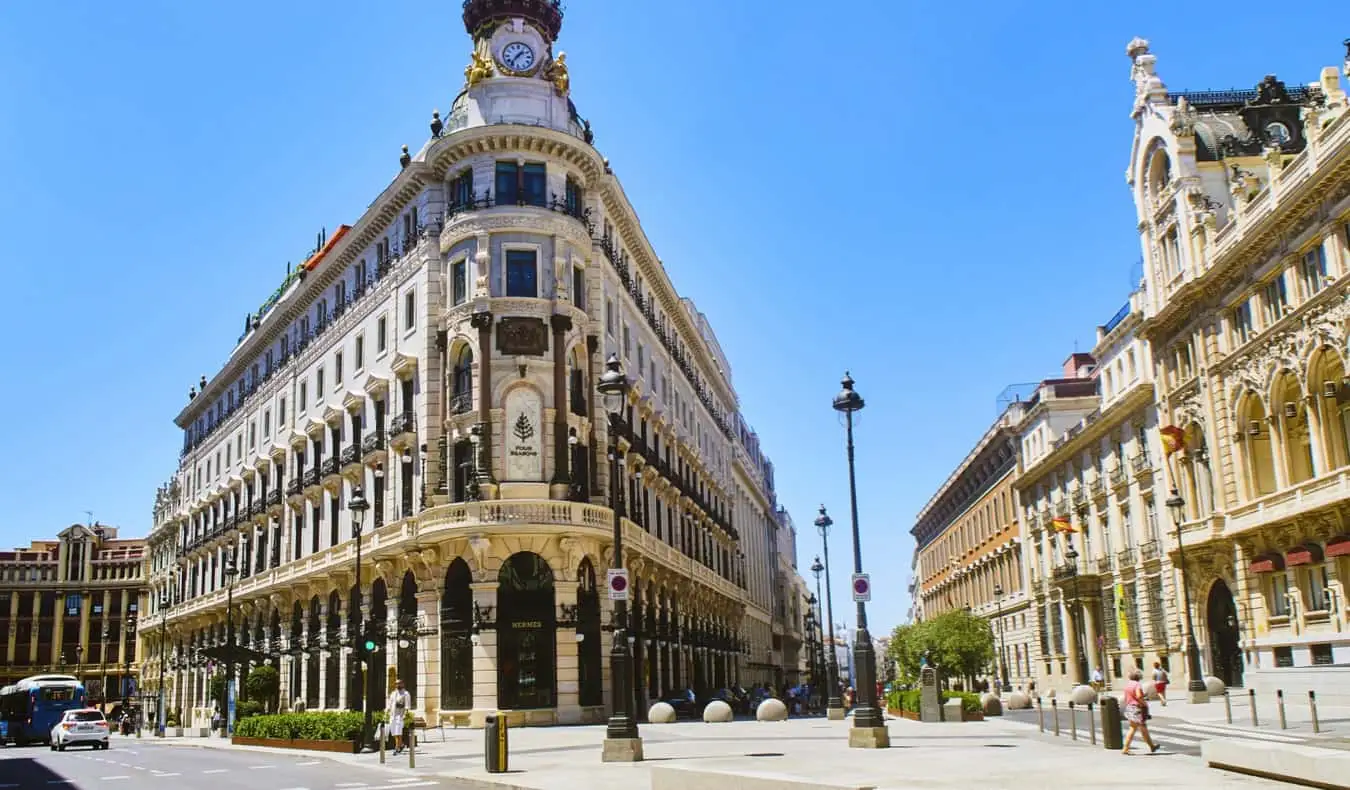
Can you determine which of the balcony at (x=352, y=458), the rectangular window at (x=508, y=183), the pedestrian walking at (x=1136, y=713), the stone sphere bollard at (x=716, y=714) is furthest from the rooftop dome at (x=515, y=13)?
the pedestrian walking at (x=1136, y=713)

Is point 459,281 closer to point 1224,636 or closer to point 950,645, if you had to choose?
point 950,645

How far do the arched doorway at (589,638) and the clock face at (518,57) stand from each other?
19048 millimetres

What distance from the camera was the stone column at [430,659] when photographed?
3969 cm

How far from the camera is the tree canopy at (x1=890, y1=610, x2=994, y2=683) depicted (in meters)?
58.3

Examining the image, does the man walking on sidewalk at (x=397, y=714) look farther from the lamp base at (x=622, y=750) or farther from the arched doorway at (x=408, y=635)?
the arched doorway at (x=408, y=635)

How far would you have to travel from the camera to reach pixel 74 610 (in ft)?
396

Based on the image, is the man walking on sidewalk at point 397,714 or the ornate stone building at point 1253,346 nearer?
the man walking on sidewalk at point 397,714

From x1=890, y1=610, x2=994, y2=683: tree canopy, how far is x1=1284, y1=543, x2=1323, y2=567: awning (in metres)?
19.6

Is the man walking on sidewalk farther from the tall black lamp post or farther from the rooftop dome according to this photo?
→ the rooftop dome

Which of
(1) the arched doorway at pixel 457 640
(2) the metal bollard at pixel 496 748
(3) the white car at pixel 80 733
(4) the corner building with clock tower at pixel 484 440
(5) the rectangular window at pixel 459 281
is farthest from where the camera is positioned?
Result: (5) the rectangular window at pixel 459 281

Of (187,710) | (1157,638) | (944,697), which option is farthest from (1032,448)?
(187,710)

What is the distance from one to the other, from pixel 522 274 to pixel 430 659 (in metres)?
13.8

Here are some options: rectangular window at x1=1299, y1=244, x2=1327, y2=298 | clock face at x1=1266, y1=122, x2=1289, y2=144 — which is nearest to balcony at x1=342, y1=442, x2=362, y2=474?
rectangular window at x1=1299, y1=244, x2=1327, y2=298

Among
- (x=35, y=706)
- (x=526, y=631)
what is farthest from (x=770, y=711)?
(x=35, y=706)
